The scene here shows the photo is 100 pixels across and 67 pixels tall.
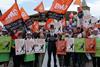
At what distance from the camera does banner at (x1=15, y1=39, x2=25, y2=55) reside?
1531cm

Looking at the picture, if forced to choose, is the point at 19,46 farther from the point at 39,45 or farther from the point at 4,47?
the point at 39,45

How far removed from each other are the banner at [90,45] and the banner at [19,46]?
292cm

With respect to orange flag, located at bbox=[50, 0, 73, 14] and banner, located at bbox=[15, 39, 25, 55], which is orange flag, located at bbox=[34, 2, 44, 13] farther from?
banner, located at bbox=[15, 39, 25, 55]

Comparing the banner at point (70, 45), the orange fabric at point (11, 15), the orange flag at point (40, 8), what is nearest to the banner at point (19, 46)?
the orange fabric at point (11, 15)

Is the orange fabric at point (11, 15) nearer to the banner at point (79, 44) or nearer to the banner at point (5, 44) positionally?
the banner at point (5, 44)

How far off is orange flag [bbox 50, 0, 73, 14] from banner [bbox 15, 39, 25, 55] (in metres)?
2.33

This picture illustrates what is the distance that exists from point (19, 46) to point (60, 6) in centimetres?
304

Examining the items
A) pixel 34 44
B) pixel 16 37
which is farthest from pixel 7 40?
pixel 34 44

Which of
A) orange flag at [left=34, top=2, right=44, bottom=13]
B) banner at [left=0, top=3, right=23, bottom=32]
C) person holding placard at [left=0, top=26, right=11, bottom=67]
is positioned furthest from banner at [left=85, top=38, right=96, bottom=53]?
orange flag at [left=34, top=2, right=44, bottom=13]

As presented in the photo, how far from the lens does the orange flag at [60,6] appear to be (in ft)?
56.1

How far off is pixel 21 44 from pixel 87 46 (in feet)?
10.0

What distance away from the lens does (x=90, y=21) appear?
1825 centimetres

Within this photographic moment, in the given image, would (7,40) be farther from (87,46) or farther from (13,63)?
(87,46)

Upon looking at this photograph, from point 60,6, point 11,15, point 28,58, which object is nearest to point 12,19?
point 11,15
